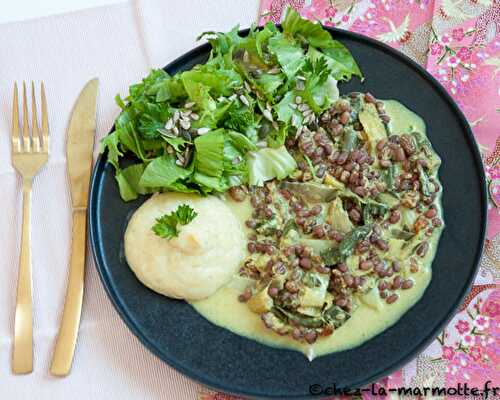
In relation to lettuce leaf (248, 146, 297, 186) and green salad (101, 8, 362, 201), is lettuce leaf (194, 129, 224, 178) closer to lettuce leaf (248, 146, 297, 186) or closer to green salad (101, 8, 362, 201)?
green salad (101, 8, 362, 201)

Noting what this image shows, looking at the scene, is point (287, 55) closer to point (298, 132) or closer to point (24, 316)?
point (298, 132)

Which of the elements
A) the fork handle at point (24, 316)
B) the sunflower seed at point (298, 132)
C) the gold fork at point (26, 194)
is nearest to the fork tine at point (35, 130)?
the gold fork at point (26, 194)

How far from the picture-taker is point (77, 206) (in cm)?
367

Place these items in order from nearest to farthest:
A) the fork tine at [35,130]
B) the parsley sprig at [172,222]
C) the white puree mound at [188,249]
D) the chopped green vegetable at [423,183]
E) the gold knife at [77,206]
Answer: the parsley sprig at [172,222] < the white puree mound at [188,249] < the chopped green vegetable at [423,183] < the gold knife at [77,206] < the fork tine at [35,130]

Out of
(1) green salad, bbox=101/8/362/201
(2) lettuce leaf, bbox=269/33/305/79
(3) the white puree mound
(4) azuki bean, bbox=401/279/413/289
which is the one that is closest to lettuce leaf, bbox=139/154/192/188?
(1) green salad, bbox=101/8/362/201

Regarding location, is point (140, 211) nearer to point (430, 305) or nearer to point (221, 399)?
point (221, 399)

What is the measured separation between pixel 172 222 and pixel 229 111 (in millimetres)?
699

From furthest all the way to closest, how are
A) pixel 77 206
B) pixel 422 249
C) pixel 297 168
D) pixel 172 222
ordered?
pixel 77 206 → pixel 297 168 → pixel 422 249 → pixel 172 222

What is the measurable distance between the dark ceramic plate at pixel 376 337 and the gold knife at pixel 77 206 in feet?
0.65

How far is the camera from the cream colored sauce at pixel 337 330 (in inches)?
127

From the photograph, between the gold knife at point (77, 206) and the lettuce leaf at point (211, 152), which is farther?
the gold knife at point (77, 206)

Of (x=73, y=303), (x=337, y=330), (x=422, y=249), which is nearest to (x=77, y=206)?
(x=73, y=303)

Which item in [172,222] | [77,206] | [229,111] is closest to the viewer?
[172,222]

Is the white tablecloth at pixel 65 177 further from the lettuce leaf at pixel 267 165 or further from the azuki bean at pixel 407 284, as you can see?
the azuki bean at pixel 407 284
